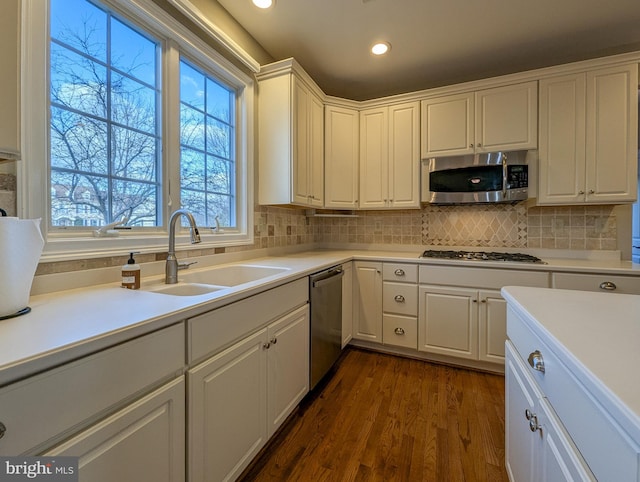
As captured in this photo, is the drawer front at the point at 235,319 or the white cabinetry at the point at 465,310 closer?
the drawer front at the point at 235,319

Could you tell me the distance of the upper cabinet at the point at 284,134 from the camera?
7.38 ft

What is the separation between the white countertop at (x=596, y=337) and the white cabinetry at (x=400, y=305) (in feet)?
4.31

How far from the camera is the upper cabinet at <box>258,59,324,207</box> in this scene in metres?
2.25

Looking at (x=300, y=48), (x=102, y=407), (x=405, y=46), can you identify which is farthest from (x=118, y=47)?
(x=405, y=46)

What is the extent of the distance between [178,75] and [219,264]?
1.17 metres

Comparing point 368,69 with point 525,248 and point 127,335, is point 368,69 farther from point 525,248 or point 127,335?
point 127,335

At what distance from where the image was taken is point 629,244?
90.2 inches

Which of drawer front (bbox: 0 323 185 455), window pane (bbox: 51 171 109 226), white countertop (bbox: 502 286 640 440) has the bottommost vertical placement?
drawer front (bbox: 0 323 185 455)

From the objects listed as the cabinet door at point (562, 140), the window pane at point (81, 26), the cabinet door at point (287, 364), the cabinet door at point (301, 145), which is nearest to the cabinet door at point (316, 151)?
the cabinet door at point (301, 145)

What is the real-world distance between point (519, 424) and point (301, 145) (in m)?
2.18

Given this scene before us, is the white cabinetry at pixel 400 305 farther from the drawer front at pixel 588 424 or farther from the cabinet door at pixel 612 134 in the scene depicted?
the drawer front at pixel 588 424

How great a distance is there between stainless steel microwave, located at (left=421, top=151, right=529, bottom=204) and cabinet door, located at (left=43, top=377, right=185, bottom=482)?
2424 millimetres

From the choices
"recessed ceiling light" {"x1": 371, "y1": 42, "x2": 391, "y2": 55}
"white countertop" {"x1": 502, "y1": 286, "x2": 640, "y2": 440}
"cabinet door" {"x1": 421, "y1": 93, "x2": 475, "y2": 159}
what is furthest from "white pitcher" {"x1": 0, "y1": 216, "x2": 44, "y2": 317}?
"cabinet door" {"x1": 421, "y1": 93, "x2": 475, "y2": 159}

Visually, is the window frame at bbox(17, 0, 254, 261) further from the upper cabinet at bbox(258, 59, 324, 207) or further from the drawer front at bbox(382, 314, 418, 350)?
the drawer front at bbox(382, 314, 418, 350)
